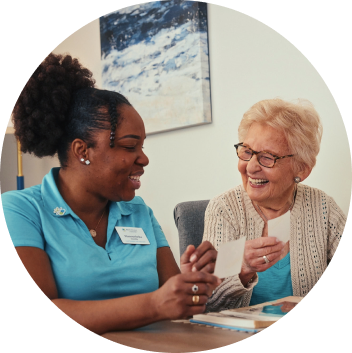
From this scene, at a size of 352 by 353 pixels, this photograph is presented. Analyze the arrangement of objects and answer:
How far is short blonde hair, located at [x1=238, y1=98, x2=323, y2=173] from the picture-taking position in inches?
36.7

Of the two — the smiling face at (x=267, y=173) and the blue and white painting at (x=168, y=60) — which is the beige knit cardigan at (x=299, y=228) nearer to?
the smiling face at (x=267, y=173)

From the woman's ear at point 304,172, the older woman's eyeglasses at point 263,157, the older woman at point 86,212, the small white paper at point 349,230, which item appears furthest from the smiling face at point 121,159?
the small white paper at point 349,230

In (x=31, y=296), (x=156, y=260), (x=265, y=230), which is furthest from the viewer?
(x=156, y=260)

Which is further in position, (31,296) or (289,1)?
(289,1)

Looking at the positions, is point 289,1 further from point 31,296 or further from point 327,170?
point 31,296

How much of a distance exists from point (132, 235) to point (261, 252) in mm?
297

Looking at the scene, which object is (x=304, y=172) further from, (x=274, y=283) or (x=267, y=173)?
(x=274, y=283)

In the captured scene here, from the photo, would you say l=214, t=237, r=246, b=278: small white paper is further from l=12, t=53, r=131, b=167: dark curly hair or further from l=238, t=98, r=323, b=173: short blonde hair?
l=12, t=53, r=131, b=167: dark curly hair

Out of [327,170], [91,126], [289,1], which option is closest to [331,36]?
[289,1]

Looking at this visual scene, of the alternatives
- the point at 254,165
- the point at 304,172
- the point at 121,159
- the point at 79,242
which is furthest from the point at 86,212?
the point at 304,172

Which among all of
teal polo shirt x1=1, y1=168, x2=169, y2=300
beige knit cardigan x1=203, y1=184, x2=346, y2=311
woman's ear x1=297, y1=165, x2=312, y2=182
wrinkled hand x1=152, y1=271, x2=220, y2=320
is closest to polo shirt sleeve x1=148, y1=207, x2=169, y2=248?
teal polo shirt x1=1, y1=168, x2=169, y2=300

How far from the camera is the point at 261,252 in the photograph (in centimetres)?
96

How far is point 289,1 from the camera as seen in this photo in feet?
3.31

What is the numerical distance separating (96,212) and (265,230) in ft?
1.24
